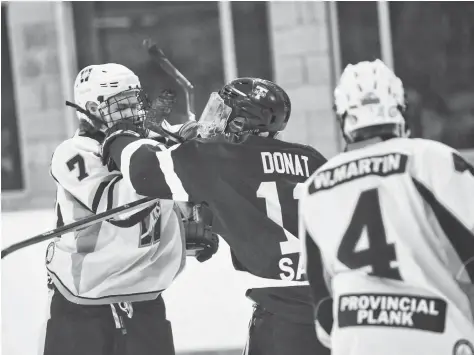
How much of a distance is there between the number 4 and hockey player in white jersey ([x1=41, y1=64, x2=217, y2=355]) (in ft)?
2.76

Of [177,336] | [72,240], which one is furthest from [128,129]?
[177,336]

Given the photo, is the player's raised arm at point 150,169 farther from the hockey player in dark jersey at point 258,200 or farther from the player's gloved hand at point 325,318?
the player's gloved hand at point 325,318

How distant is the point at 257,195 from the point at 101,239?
56 cm

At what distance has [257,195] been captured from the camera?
1.98 meters

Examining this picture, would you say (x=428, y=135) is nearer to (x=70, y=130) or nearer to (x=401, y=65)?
(x=401, y=65)

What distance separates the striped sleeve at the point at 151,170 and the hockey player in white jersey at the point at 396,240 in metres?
0.49

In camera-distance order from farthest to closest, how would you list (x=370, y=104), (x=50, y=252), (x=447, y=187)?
(x=50, y=252), (x=370, y=104), (x=447, y=187)

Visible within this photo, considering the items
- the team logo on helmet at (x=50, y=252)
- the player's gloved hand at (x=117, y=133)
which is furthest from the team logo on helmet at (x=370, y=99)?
the team logo on helmet at (x=50, y=252)

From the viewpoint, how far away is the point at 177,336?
3127mm

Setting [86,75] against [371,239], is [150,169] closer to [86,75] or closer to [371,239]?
[86,75]

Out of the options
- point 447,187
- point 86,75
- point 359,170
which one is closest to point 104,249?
point 86,75

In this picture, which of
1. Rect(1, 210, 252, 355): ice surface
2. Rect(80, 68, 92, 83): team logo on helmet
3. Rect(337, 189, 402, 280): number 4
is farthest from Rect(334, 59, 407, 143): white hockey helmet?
Rect(1, 210, 252, 355): ice surface

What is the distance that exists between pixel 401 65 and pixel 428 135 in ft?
1.36

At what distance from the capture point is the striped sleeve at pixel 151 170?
2043 millimetres
